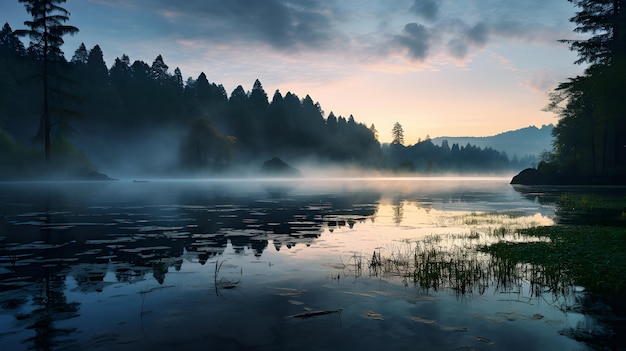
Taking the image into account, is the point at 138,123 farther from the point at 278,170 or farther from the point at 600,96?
the point at 600,96

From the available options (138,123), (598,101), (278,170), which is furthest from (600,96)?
(138,123)

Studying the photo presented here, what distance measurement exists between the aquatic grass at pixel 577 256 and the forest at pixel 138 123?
65.4 m

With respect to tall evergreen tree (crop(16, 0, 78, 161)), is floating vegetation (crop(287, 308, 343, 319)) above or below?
below

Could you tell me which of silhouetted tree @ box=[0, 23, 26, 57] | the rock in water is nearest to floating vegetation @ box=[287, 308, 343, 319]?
the rock in water

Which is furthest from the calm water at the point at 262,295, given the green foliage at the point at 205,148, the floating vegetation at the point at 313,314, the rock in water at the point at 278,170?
the rock in water at the point at 278,170

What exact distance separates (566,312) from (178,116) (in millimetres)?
143307

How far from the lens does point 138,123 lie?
13325 cm

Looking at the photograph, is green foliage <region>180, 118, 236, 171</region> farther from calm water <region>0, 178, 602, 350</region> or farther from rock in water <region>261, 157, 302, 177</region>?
calm water <region>0, 178, 602, 350</region>

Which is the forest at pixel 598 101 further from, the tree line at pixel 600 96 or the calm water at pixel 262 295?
the calm water at pixel 262 295

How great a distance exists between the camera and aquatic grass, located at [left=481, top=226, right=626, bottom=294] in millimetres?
10445

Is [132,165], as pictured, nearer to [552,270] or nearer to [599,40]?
[599,40]

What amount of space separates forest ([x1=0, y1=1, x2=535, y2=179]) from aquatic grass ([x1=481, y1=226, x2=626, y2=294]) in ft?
214

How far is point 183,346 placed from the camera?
6.54 metres

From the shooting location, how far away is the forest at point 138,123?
223 feet
